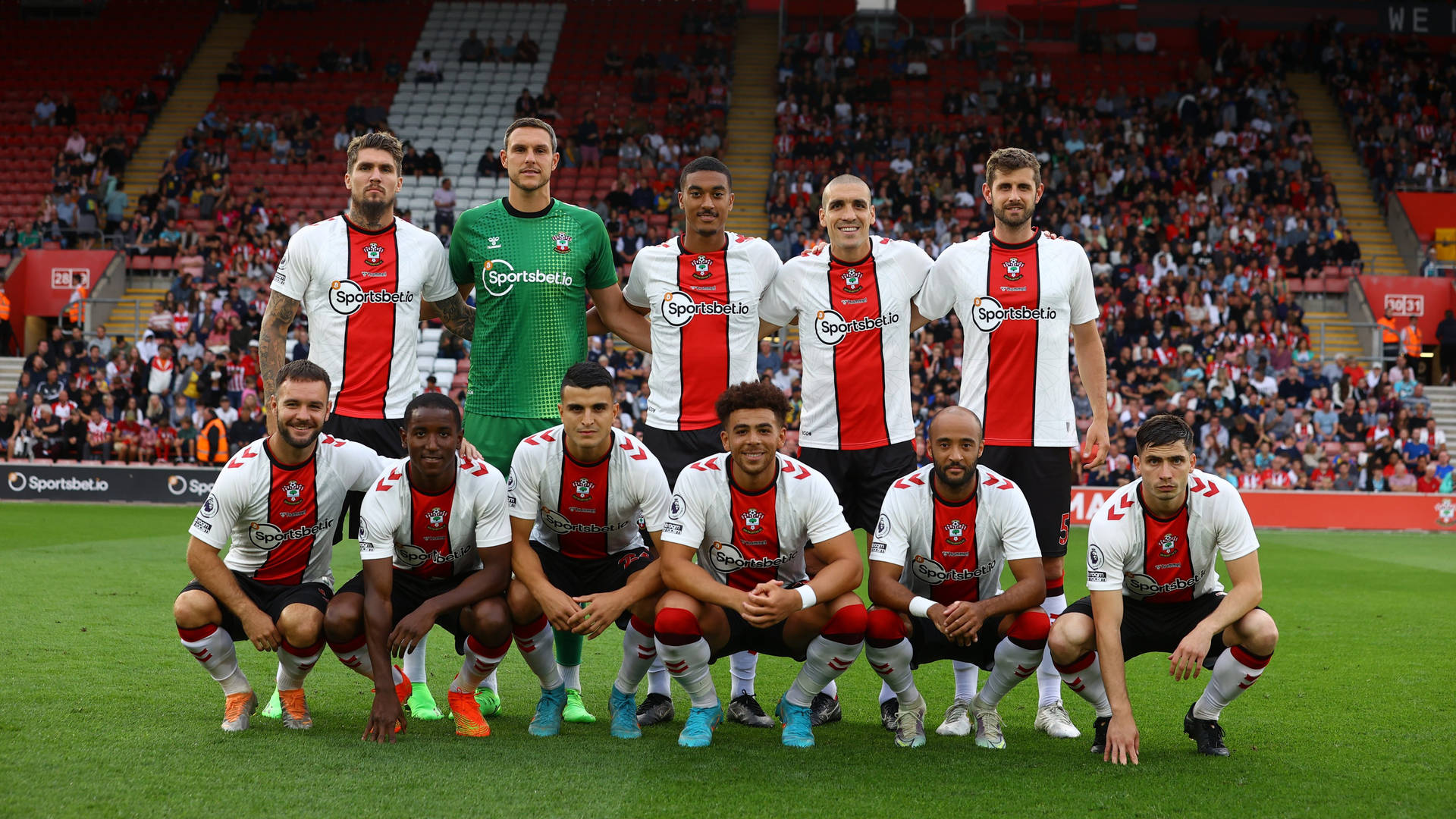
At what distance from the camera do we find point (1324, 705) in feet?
19.6

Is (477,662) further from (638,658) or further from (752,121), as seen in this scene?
(752,121)

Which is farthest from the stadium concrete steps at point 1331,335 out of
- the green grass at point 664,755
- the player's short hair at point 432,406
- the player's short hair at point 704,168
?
the player's short hair at point 432,406

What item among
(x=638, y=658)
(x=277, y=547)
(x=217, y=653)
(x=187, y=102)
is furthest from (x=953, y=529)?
(x=187, y=102)

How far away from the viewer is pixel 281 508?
5227 mm

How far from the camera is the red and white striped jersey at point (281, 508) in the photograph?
16.9 ft

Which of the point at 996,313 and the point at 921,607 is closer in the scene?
the point at 921,607

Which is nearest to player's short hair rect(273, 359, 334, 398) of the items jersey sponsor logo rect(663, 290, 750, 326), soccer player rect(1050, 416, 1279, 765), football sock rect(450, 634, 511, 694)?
football sock rect(450, 634, 511, 694)

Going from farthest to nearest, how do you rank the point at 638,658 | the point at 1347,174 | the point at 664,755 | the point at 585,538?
the point at 1347,174 → the point at 585,538 → the point at 638,658 → the point at 664,755

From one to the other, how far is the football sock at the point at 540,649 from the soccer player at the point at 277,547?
32.8 inches

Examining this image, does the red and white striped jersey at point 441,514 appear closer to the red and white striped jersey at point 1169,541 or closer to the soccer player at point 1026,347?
the soccer player at point 1026,347

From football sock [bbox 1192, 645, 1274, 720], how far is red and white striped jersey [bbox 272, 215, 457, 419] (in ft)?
12.0

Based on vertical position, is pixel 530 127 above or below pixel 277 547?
above

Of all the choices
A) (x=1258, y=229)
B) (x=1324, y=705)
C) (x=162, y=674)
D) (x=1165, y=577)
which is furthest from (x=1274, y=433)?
(x=162, y=674)

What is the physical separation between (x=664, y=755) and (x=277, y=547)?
1900mm
